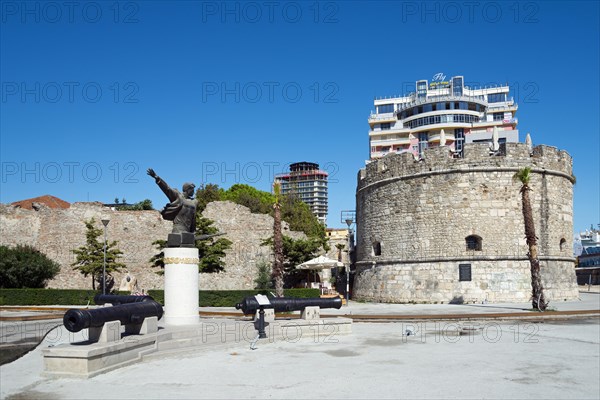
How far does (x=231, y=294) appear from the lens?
70.5 ft

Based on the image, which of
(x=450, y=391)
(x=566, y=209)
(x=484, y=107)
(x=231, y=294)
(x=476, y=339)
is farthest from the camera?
(x=484, y=107)

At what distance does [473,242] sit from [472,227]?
70cm

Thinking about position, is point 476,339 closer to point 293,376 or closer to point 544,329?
point 544,329

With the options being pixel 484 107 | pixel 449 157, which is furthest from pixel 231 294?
pixel 484 107

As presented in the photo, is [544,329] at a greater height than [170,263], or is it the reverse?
[170,263]

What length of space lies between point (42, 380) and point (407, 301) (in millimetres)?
16994

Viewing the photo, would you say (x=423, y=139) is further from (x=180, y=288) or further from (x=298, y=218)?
(x=180, y=288)

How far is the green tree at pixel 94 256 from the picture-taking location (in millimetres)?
27750

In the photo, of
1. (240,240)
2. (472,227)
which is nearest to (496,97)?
(240,240)

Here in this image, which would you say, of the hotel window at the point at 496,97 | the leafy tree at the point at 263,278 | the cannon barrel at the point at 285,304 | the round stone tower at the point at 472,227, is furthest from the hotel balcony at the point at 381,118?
the cannon barrel at the point at 285,304

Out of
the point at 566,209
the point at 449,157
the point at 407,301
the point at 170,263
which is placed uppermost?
the point at 449,157

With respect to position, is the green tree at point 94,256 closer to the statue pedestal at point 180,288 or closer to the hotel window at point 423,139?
the statue pedestal at point 180,288

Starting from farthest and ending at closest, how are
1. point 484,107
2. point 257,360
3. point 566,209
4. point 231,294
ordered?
point 484,107 → point 566,209 → point 231,294 → point 257,360

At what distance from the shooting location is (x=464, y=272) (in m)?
21.1
